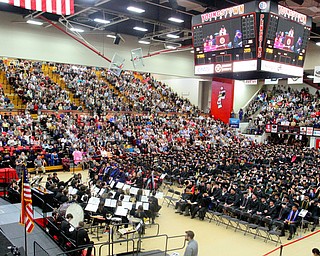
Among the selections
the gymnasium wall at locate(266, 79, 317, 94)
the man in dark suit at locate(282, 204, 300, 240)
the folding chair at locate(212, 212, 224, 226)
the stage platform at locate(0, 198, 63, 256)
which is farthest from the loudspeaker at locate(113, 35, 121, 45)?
the gymnasium wall at locate(266, 79, 317, 94)

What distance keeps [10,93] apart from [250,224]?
2159cm

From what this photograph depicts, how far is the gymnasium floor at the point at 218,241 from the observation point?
10.5 m

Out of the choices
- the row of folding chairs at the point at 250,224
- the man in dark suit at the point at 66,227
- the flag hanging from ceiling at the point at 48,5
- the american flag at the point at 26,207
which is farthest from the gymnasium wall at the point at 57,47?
the row of folding chairs at the point at 250,224

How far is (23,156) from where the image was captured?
18.9 metres

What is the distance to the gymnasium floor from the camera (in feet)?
34.6

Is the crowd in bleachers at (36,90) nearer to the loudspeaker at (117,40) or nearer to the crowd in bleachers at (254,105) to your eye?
the loudspeaker at (117,40)

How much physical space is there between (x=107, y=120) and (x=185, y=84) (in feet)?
59.5

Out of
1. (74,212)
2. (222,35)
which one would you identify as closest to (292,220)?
(222,35)

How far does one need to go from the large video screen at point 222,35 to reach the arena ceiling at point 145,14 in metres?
2.60

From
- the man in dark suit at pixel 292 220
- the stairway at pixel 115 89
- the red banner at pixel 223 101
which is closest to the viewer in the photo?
the man in dark suit at pixel 292 220

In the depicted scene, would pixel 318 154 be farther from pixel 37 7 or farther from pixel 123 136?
pixel 37 7

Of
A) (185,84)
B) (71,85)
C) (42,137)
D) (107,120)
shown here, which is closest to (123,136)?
(107,120)

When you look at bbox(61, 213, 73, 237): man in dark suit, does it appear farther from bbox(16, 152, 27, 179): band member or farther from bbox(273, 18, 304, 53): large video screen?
bbox(273, 18, 304, 53): large video screen

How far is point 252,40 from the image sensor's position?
1186 cm
